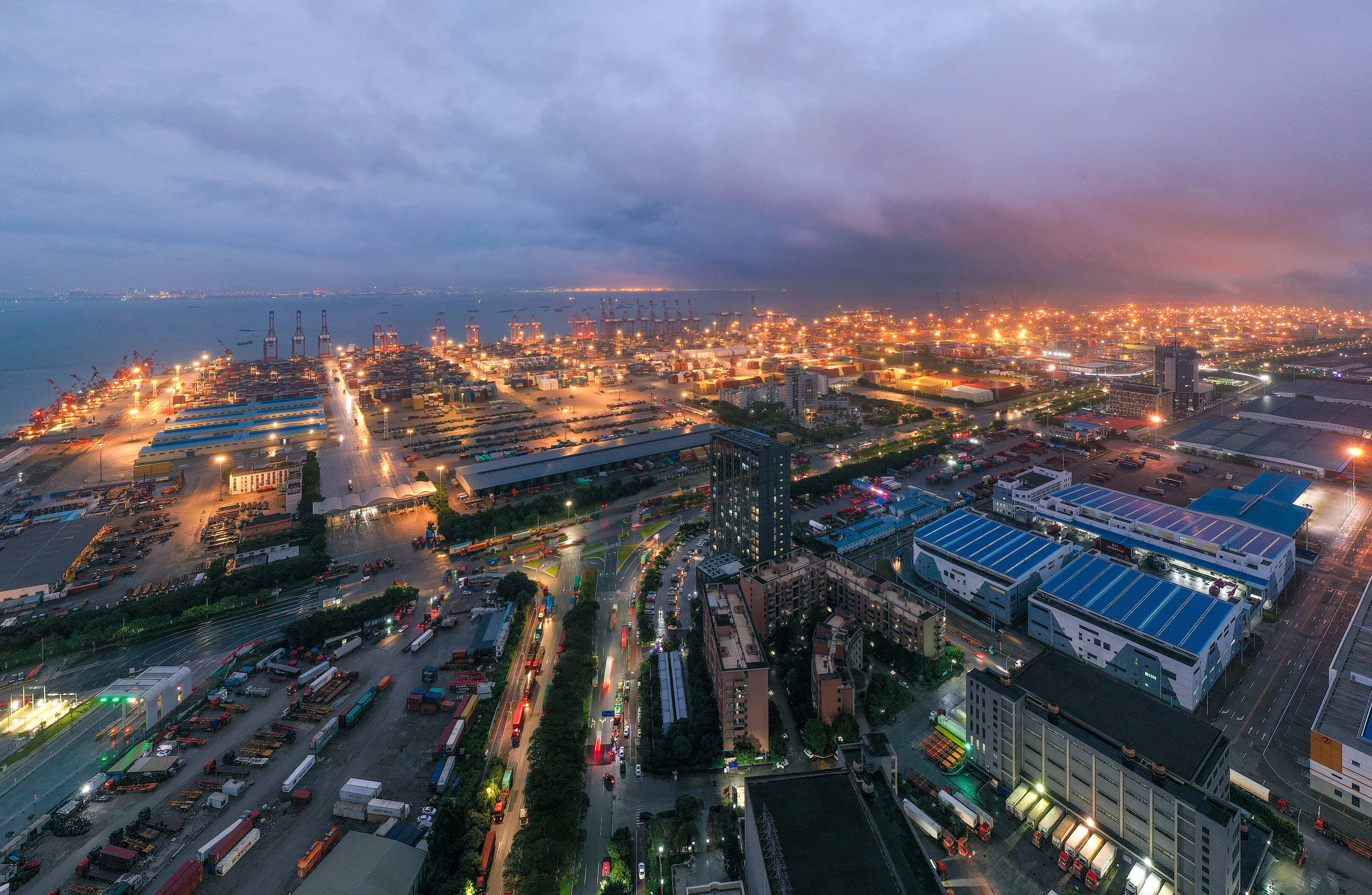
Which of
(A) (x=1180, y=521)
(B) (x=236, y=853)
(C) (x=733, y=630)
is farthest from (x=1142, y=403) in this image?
(B) (x=236, y=853)

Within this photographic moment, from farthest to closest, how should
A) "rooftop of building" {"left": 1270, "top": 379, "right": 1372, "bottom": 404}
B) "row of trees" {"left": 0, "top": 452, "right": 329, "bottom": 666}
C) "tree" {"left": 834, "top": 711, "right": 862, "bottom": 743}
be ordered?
1. "rooftop of building" {"left": 1270, "top": 379, "right": 1372, "bottom": 404}
2. "row of trees" {"left": 0, "top": 452, "right": 329, "bottom": 666}
3. "tree" {"left": 834, "top": 711, "right": 862, "bottom": 743}

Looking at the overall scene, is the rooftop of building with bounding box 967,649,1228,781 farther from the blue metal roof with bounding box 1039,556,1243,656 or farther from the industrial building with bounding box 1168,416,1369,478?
the industrial building with bounding box 1168,416,1369,478

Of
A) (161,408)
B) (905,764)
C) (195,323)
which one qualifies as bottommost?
(905,764)

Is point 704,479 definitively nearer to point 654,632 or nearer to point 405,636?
point 654,632

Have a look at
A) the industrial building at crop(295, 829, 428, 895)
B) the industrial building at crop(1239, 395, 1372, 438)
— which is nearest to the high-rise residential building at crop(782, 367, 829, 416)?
the industrial building at crop(1239, 395, 1372, 438)

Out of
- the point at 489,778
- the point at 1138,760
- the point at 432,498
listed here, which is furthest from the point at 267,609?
the point at 1138,760

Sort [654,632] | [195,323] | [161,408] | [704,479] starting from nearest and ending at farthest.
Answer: [654,632]
[704,479]
[161,408]
[195,323]
